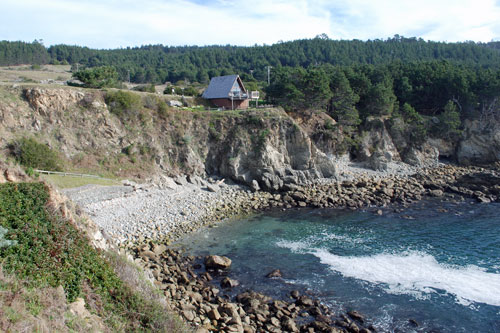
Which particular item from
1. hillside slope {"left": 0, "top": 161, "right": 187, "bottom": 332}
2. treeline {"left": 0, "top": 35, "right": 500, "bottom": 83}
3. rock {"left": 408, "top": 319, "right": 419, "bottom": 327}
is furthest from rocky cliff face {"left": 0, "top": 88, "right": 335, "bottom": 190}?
treeline {"left": 0, "top": 35, "right": 500, "bottom": 83}

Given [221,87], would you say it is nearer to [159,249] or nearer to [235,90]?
[235,90]

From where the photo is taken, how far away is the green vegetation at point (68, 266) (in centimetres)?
1049

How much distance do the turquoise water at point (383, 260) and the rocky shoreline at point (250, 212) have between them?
1350 millimetres

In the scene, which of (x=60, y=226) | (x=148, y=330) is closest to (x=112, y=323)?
(x=148, y=330)

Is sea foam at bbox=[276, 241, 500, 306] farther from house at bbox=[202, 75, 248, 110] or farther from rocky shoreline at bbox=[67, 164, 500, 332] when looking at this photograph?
house at bbox=[202, 75, 248, 110]

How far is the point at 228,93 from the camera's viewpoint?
153 feet

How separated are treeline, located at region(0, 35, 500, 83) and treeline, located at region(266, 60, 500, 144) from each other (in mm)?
33749

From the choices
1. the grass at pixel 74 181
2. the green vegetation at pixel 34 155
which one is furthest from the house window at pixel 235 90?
the green vegetation at pixel 34 155

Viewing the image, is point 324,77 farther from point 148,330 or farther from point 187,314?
point 148,330

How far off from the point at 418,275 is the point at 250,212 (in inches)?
605

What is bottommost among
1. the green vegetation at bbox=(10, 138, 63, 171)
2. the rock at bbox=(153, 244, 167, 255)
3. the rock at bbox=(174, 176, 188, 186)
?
the rock at bbox=(153, 244, 167, 255)

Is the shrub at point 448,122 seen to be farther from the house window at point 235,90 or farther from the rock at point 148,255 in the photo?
the rock at point 148,255

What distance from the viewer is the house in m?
46.9

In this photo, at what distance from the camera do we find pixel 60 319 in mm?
8938
